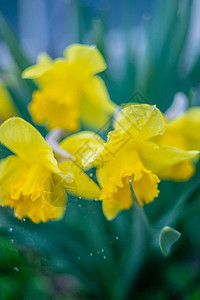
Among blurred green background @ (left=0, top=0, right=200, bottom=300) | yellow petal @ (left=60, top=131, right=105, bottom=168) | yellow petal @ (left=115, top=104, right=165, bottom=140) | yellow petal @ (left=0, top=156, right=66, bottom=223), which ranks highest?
yellow petal @ (left=115, top=104, right=165, bottom=140)

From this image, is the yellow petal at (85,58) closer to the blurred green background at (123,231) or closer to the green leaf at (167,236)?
the blurred green background at (123,231)

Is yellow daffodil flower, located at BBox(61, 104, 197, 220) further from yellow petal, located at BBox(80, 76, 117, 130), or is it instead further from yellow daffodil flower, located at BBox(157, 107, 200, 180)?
yellow petal, located at BBox(80, 76, 117, 130)

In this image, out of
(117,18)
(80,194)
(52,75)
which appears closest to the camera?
(80,194)

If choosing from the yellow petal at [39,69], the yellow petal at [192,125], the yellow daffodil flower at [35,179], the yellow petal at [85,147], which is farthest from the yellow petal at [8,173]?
the yellow petal at [192,125]

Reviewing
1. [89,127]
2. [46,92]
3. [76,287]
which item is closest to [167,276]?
[76,287]

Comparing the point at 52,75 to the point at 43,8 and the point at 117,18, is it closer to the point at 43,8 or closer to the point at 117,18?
the point at 43,8

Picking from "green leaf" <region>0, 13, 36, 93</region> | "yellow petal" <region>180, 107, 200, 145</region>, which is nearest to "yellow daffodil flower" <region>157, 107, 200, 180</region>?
"yellow petal" <region>180, 107, 200, 145</region>

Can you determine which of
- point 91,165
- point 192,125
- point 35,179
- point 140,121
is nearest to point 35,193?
point 35,179
